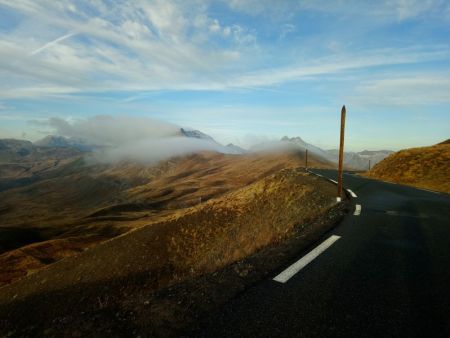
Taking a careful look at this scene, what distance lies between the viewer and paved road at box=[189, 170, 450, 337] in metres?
3.99

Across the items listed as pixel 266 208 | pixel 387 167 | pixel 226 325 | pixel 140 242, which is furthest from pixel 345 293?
pixel 387 167

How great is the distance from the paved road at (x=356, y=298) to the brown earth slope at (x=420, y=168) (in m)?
29.3

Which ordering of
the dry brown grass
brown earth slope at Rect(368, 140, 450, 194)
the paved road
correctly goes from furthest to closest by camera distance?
brown earth slope at Rect(368, 140, 450, 194) → the dry brown grass → the paved road

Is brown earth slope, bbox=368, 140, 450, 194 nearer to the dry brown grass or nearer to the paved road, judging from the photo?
the dry brown grass

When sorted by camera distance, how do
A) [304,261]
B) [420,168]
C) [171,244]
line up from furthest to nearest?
[420,168], [171,244], [304,261]

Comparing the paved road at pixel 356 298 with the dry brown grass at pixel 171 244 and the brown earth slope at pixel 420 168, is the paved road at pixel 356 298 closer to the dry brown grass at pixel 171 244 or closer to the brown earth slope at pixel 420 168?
the dry brown grass at pixel 171 244

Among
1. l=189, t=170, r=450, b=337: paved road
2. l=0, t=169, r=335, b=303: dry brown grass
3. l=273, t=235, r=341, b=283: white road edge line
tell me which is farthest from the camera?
l=0, t=169, r=335, b=303: dry brown grass

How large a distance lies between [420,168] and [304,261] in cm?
3860

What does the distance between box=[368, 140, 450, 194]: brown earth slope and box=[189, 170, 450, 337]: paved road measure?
29273mm

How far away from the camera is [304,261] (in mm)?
6621

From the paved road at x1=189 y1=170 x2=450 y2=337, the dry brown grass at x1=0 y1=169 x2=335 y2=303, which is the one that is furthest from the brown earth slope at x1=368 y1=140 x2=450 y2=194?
the paved road at x1=189 y1=170 x2=450 y2=337

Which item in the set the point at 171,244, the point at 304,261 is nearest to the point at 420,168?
the point at 171,244

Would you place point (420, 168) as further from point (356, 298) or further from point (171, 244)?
point (356, 298)

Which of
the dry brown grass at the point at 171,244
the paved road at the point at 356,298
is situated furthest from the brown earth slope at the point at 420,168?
the paved road at the point at 356,298
